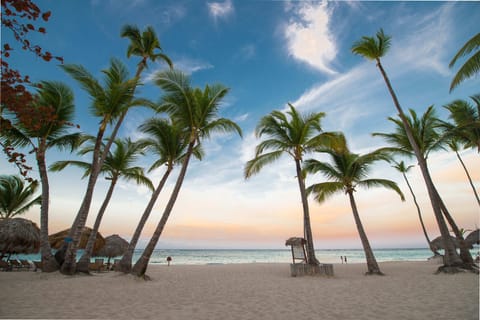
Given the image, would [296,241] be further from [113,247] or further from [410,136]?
[113,247]

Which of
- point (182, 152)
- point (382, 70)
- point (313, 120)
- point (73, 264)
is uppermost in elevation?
point (382, 70)

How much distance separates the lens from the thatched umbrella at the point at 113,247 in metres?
17.8

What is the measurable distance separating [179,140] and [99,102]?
3.79m

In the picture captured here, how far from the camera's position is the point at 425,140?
1333cm

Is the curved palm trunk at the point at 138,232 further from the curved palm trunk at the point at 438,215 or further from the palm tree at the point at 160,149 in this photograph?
the curved palm trunk at the point at 438,215

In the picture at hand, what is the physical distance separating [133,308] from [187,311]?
3.99ft

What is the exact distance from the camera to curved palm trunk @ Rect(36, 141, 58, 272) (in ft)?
34.1

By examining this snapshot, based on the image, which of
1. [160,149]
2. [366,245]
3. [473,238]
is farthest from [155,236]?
[473,238]

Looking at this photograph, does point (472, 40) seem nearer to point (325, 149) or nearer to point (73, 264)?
point (325, 149)

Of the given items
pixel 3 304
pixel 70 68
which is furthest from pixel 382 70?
pixel 3 304

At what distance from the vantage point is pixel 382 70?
1317 centimetres

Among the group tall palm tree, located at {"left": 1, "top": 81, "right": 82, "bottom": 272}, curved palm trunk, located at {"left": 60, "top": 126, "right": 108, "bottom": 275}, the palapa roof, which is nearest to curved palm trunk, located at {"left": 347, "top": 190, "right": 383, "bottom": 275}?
the palapa roof

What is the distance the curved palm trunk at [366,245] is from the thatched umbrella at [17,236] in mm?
17733

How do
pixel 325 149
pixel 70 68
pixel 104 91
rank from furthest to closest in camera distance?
pixel 325 149 → pixel 104 91 → pixel 70 68
